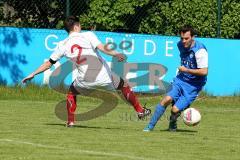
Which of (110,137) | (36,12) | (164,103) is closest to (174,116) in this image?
(164,103)

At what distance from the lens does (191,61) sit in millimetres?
14109

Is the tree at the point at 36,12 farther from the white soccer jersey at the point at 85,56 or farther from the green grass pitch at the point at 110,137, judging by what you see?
the white soccer jersey at the point at 85,56

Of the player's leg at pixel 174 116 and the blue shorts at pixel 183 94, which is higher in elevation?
the blue shorts at pixel 183 94

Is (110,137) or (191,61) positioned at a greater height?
(191,61)

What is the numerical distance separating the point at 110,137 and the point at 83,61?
7.48 ft

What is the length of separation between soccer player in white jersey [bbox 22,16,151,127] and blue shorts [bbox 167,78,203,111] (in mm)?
799

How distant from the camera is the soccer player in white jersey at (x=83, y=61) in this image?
14.6 m

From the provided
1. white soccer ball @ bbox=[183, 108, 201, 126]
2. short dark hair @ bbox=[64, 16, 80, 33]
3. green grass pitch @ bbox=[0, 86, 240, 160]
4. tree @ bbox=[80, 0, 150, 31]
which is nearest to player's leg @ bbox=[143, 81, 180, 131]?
Result: green grass pitch @ bbox=[0, 86, 240, 160]

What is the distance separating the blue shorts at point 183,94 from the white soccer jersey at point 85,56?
1238 millimetres

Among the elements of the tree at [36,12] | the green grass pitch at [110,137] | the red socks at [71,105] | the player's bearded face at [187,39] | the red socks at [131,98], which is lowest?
the green grass pitch at [110,137]

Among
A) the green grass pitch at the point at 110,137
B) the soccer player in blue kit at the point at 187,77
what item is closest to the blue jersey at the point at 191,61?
the soccer player in blue kit at the point at 187,77

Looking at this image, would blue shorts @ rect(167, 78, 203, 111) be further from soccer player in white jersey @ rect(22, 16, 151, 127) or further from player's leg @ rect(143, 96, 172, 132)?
soccer player in white jersey @ rect(22, 16, 151, 127)

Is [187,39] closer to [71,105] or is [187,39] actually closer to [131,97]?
[131,97]

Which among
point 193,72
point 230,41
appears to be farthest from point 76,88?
point 230,41
